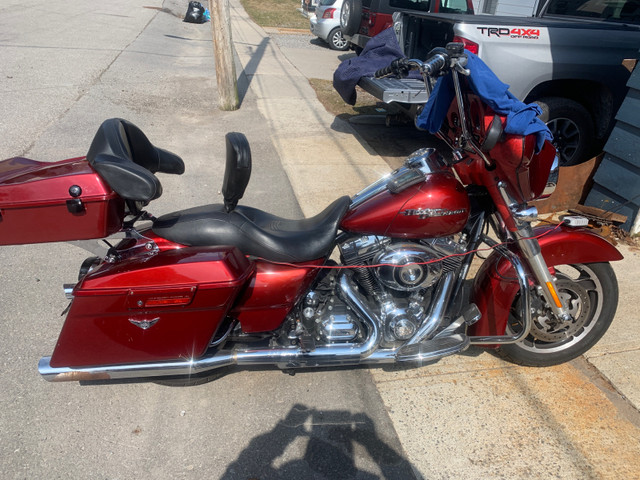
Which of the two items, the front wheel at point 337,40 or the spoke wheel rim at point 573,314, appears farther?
the front wheel at point 337,40

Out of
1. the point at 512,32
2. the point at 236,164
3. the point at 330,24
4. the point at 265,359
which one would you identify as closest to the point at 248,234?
the point at 236,164

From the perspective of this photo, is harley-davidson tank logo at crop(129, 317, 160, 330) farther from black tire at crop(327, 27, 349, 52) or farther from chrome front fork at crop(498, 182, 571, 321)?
black tire at crop(327, 27, 349, 52)

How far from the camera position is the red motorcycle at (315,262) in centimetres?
194

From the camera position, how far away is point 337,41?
45.0 ft

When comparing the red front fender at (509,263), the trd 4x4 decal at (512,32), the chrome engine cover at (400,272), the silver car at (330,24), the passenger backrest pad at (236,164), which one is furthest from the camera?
the silver car at (330,24)

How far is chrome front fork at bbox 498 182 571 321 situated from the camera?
2238 mm

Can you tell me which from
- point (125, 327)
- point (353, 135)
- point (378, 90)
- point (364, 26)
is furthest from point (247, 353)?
point (364, 26)

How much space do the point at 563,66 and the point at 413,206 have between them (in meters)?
3.59

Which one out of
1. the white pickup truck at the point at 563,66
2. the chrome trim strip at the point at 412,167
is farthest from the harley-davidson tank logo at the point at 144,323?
the white pickup truck at the point at 563,66

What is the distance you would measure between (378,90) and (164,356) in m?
3.94

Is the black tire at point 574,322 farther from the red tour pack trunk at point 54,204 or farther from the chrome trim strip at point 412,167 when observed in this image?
the red tour pack trunk at point 54,204

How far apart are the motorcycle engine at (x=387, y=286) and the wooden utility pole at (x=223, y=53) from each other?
18.5ft

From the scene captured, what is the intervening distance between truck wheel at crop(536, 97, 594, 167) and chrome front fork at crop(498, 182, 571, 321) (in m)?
3.01

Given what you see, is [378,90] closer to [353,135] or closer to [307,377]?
[353,135]
